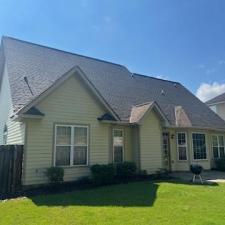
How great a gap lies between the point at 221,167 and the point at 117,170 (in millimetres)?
9802

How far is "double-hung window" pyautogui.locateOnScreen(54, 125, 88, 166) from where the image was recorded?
1273cm

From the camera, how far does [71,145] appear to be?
13070mm

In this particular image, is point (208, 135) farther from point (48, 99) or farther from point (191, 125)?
point (48, 99)

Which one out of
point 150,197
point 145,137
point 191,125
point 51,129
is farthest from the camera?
point 191,125

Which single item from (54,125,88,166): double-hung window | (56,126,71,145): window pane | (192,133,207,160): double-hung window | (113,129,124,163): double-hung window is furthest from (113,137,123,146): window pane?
(192,133,207,160): double-hung window

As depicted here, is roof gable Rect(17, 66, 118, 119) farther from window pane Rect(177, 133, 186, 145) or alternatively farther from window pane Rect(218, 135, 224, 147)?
window pane Rect(218, 135, 224, 147)

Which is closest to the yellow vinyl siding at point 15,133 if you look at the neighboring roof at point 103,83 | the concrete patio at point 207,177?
the neighboring roof at point 103,83

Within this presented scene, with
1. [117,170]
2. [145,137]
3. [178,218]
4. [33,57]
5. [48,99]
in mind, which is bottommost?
[178,218]

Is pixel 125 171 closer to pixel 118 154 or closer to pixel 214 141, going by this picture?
pixel 118 154

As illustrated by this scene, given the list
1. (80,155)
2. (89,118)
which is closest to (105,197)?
(80,155)

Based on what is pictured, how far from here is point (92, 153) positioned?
13695 millimetres

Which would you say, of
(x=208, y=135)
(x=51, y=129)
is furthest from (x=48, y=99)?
(x=208, y=135)

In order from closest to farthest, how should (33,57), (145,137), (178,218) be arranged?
(178,218) < (145,137) < (33,57)

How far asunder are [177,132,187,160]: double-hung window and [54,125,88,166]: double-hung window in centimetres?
807
